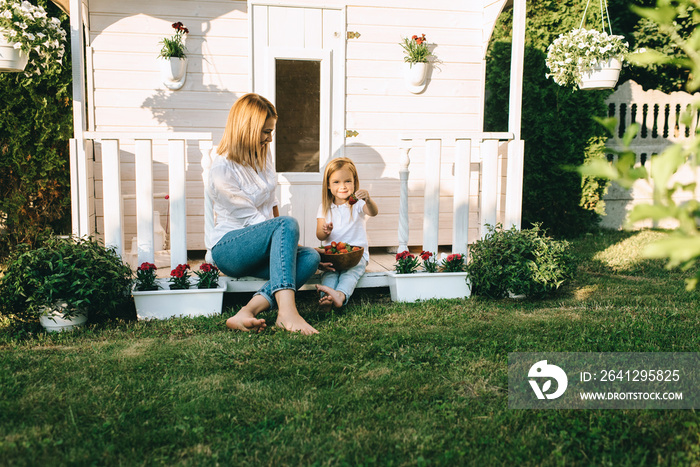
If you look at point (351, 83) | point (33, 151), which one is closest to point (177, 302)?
point (351, 83)

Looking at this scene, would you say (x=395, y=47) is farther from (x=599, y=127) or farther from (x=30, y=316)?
(x=30, y=316)

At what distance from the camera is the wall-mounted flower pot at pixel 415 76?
500 centimetres

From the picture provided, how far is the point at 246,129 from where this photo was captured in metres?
3.55

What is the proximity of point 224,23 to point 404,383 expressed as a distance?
359cm

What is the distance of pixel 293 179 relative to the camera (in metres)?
4.92

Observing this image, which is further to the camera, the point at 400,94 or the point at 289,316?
the point at 400,94

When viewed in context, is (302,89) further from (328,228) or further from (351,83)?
(328,228)

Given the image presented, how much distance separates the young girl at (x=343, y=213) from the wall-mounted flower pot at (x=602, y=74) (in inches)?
69.8

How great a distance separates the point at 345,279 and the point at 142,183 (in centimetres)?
143

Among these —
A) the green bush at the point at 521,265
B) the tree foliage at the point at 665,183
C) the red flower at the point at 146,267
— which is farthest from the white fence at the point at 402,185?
the tree foliage at the point at 665,183

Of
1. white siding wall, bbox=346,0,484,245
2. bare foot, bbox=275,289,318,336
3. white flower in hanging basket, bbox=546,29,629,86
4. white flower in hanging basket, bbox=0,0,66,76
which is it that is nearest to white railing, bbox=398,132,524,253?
white flower in hanging basket, bbox=546,29,629,86

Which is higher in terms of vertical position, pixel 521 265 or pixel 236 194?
pixel 236 194

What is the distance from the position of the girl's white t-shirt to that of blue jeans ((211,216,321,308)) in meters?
0.38

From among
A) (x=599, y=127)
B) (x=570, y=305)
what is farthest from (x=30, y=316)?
(x=599, y=127)
